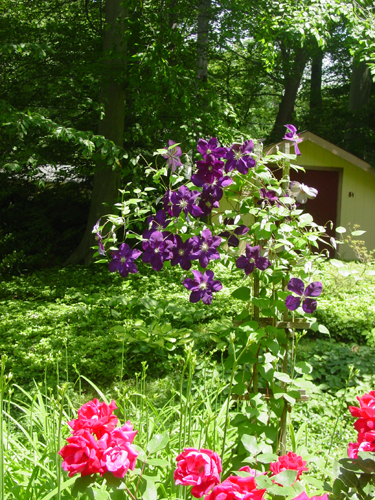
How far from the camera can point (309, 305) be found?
1820mm

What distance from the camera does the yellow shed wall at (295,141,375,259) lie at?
11.5 m

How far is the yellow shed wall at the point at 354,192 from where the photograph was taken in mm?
11500

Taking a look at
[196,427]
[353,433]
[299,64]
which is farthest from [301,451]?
[299,64]

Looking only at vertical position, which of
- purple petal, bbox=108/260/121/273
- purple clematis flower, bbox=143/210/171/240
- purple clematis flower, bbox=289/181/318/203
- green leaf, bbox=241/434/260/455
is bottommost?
green leaf, bbox=241/434/260/455

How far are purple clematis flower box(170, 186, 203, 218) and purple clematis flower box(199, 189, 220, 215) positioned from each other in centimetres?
4

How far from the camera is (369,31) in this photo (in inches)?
292

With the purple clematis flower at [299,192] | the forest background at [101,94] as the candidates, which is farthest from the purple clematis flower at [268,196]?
the forest background at [101,94]

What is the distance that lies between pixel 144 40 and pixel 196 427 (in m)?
7.05

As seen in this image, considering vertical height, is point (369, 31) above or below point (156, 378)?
above

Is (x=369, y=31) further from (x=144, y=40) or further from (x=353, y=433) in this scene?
(x=353, y=433)

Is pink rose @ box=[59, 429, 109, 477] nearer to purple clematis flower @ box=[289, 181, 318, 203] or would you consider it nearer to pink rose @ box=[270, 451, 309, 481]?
pink rose @ box=[270, 451, 309, 481]

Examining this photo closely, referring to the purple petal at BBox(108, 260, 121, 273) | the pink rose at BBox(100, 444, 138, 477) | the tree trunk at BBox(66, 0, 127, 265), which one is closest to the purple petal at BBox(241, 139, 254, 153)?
the purple petal at BBox(108, 260, 121, 273)

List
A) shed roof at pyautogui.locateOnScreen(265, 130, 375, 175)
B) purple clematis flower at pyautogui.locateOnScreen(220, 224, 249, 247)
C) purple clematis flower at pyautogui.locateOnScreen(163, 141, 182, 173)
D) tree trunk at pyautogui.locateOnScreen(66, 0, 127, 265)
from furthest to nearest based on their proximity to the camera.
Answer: shed roof at pyautogui.locateOnScreen(265, 130, 375, 175)
tree trunk at pyautogui.locateOnScreen(66, 0, 127, 265)
purple clematis flower at pyautogui.locateOnScreen(163, 141, 182, 173)
purple clematis flower at pyautogui.locateOnScreen(220, 224, 249, 247)

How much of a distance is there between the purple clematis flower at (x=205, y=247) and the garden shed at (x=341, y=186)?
9982 millimetres
